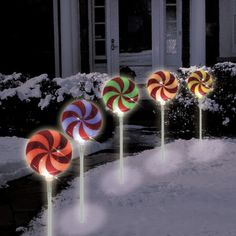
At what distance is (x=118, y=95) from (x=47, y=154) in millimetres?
2614

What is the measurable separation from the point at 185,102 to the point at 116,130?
1475 millimetres

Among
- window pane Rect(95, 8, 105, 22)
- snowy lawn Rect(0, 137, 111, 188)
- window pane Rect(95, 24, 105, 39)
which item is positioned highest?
window pane Rect(95, 8, 105, 22)

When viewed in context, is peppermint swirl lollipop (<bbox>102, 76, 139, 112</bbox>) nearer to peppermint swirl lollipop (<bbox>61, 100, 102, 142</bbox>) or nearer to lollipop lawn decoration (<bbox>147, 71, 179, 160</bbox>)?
lollipop lawn decoration (<bbox>147, 71, 179, 160</bbox>)

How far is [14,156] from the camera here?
8.72 m

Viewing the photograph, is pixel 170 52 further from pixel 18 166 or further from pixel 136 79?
pixel 18 166

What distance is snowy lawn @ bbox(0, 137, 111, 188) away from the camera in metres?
7.94

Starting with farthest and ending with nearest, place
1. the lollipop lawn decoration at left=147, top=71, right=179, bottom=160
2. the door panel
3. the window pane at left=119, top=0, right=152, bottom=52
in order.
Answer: the window pane at left=119, top=0, right=152, bottom=52 → the door panel → the lollipop lawn decoration at left=147, top=71, right=179, bottom=160

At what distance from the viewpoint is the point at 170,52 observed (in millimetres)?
16078

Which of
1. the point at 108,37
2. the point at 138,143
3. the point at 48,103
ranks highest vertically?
the point at 108,37

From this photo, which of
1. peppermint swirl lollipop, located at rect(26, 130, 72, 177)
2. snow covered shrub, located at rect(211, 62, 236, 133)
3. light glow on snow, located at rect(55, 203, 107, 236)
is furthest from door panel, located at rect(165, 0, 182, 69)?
peppermint swirl lollipop, located at rect(26, 130, 72, 177)

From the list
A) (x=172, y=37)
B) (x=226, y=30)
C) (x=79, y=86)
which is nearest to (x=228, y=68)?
(x=79, y=86)

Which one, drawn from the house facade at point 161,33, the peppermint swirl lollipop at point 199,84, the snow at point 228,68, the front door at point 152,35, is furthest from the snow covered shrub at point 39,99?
the front door at point 152,35

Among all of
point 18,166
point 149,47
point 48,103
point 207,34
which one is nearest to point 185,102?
point 48,103

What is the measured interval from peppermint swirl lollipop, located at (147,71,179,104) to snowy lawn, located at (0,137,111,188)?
1568mm
